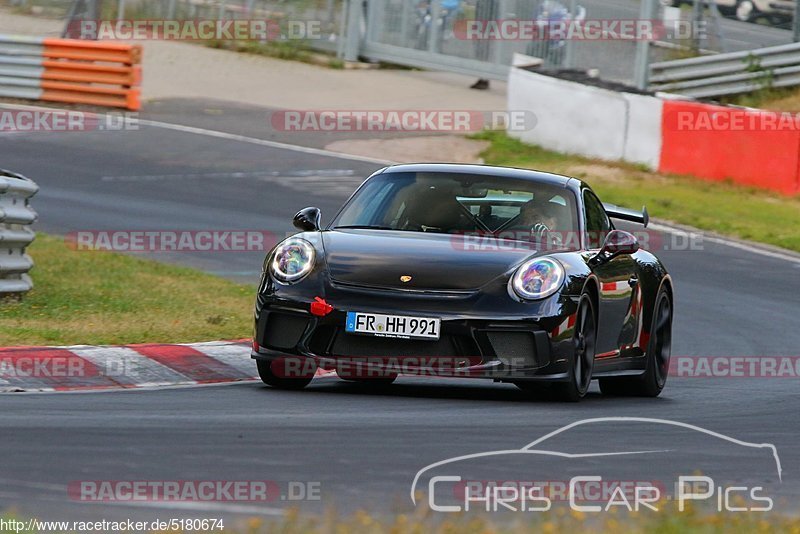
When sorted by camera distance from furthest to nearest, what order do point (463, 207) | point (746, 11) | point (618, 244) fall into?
point (746, 11), point (463, 207), point (618, 244)

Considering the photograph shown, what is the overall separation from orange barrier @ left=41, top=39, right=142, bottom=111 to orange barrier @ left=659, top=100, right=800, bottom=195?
28.7ft

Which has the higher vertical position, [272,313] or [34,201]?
[272,313]

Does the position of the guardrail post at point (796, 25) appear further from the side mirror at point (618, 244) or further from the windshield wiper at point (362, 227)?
the windshield wiper at point (362, 227)

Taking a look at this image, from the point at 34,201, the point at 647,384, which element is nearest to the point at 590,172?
the point at 34,201

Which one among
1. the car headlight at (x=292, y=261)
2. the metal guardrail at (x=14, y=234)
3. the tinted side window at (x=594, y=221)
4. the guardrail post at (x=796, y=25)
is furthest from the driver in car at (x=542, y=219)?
the guardrail post at (x=796, y=25)

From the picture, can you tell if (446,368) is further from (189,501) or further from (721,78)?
(721,78)

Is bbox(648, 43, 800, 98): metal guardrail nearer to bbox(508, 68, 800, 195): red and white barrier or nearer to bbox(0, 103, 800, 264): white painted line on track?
bbox(508, 68, 800, 195): red and white barrier

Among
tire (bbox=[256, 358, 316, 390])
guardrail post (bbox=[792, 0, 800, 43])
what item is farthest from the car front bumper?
guardrail post (bbox=[792, 0, 800, 43])

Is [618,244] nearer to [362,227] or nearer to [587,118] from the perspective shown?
[362,227]

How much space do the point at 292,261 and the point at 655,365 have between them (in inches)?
107

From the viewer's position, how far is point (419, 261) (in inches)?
338

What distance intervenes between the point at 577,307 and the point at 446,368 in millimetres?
787

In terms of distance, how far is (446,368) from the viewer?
8297 mm

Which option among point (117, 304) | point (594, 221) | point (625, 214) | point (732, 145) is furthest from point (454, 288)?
point (732, 145)
